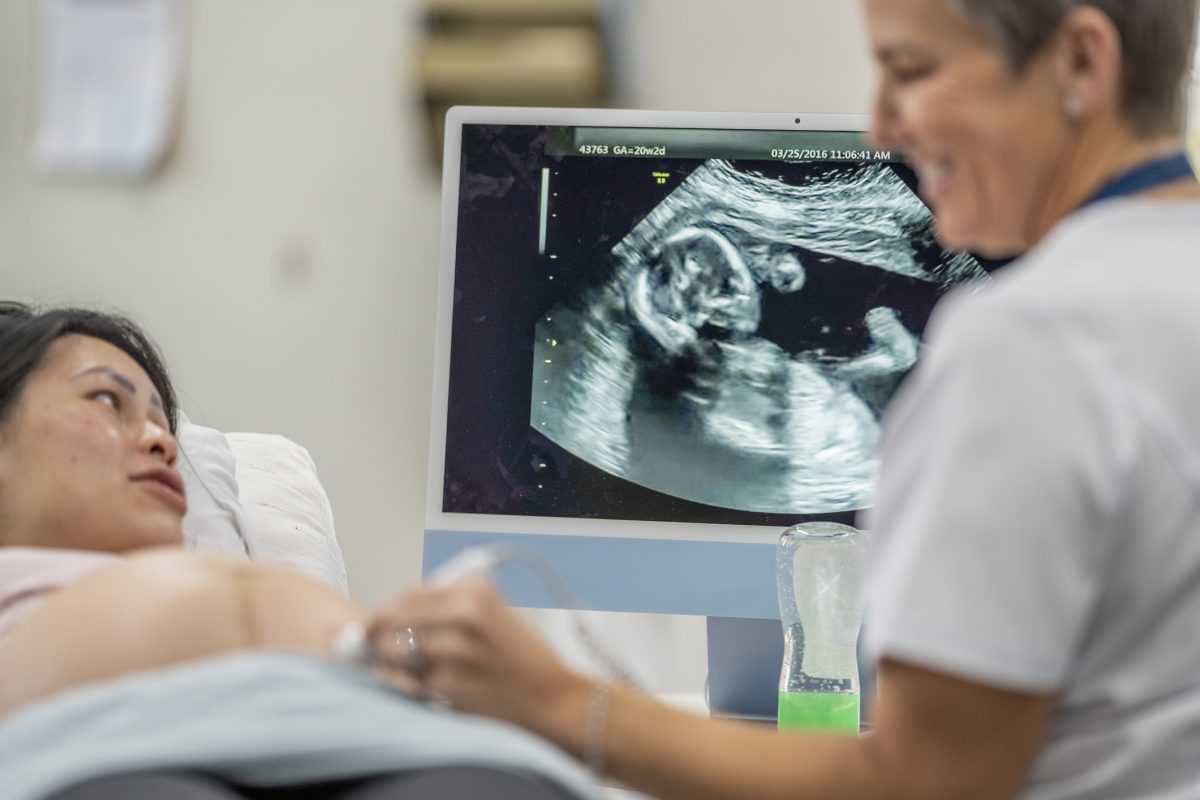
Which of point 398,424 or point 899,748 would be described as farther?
point 398,424

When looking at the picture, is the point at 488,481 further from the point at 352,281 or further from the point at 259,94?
the point at 259,94

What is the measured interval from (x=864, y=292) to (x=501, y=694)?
966mm

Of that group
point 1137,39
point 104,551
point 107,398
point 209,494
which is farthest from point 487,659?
point 209,494

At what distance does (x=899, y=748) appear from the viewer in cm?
85

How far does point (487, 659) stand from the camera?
0.92m

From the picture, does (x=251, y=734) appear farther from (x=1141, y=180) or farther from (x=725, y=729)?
(x=1141, y=180)

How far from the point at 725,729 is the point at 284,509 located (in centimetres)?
119

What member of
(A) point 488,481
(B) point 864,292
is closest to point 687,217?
(B) point 864,292

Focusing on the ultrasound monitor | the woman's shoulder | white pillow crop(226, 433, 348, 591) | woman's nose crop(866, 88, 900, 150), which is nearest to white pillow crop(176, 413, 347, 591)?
white pillow crop(226, 433, 348, 591)

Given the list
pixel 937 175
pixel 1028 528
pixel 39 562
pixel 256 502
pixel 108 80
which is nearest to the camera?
pixel 1028 528

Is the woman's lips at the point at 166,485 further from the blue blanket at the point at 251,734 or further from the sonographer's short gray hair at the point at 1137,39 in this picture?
the sonographer's short gray hair at the point at 1137,39

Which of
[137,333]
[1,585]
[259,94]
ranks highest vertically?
[259,94]

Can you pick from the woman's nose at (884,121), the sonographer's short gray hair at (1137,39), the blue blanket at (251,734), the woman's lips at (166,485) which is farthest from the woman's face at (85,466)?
the sonographer's short gray hair at (1137,39)

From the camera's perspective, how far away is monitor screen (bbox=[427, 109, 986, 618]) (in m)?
1.75
